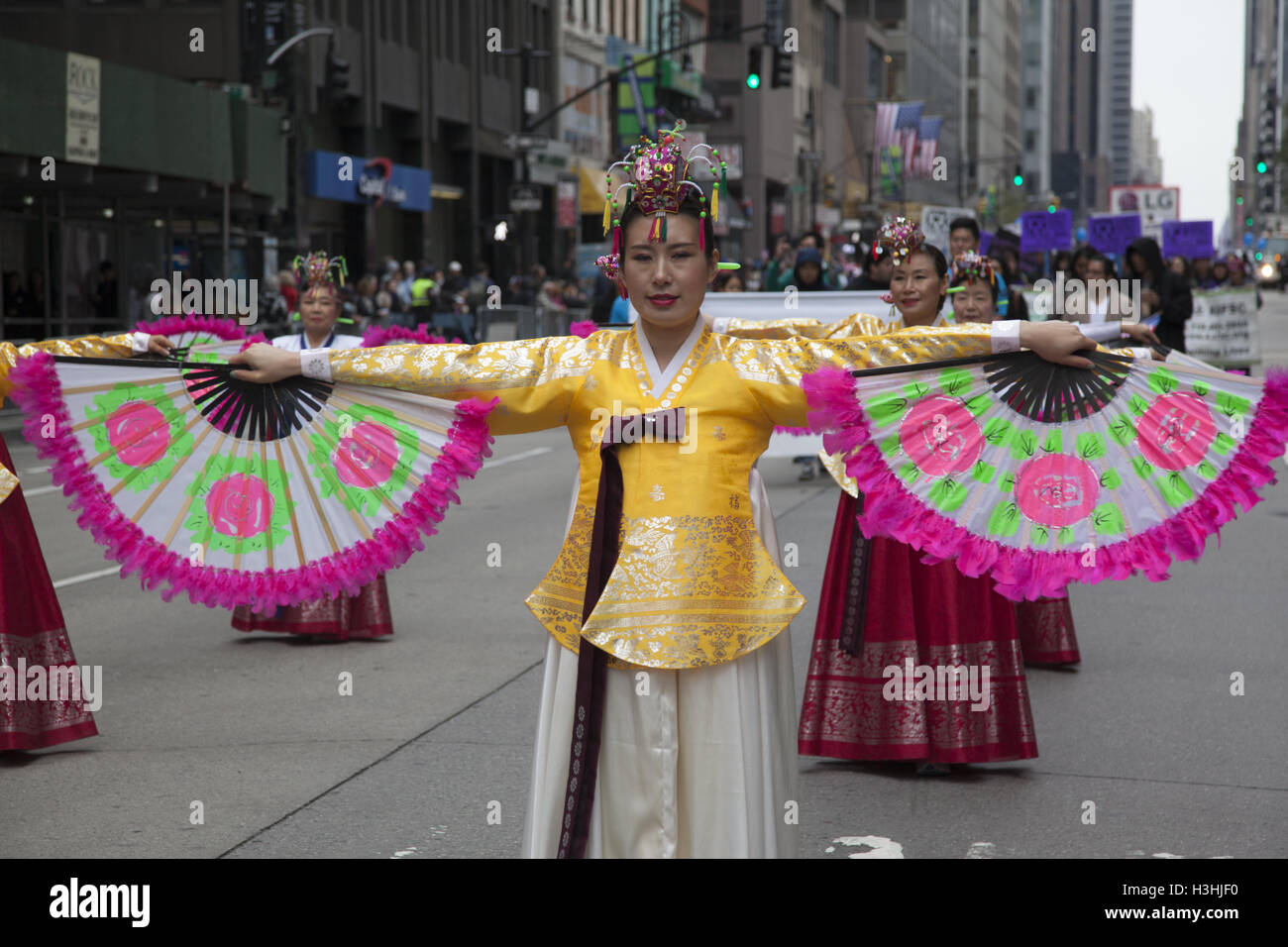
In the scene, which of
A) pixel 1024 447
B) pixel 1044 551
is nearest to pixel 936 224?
pixel 1024 447

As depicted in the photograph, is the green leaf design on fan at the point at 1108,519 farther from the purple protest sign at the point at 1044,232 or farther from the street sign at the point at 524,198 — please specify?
the street sign at the point at 524,198

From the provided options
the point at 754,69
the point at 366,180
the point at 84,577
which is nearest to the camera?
the point at 84,577

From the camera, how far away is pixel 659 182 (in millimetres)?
4004

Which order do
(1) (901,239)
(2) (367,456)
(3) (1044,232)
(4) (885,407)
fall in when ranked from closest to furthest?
(4) (885,407)
(2) (367,456)
(1) (901,239)
(3) (1044,232)

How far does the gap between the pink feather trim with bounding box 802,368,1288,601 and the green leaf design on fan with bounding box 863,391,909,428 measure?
30 millimetres

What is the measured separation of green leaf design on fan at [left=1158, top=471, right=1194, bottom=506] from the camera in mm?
4316

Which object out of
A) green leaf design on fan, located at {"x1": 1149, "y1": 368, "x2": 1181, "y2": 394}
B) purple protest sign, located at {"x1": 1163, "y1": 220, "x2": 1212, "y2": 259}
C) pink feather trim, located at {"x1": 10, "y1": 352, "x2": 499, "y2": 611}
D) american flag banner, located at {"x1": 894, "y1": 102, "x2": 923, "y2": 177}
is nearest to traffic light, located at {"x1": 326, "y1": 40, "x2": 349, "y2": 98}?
purple protest sign, located at {"x1": 1163, "y1": 220, "x2": 1212, "y2": 259}

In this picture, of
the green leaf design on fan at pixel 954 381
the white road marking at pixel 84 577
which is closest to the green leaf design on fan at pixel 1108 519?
the green leaf design on fan at pixel 954 381

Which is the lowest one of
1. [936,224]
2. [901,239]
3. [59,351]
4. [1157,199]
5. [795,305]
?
[59,351]

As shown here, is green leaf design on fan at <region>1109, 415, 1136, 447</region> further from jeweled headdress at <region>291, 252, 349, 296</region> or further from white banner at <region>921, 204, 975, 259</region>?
white banner at <region>921, 204, 975, 259</region>

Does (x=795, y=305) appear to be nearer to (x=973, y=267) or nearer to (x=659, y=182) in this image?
(x=973, y=267)

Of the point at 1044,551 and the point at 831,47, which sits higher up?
the point at 831,47

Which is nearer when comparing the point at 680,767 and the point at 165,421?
the point at 680,767

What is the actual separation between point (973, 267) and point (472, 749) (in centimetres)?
337
